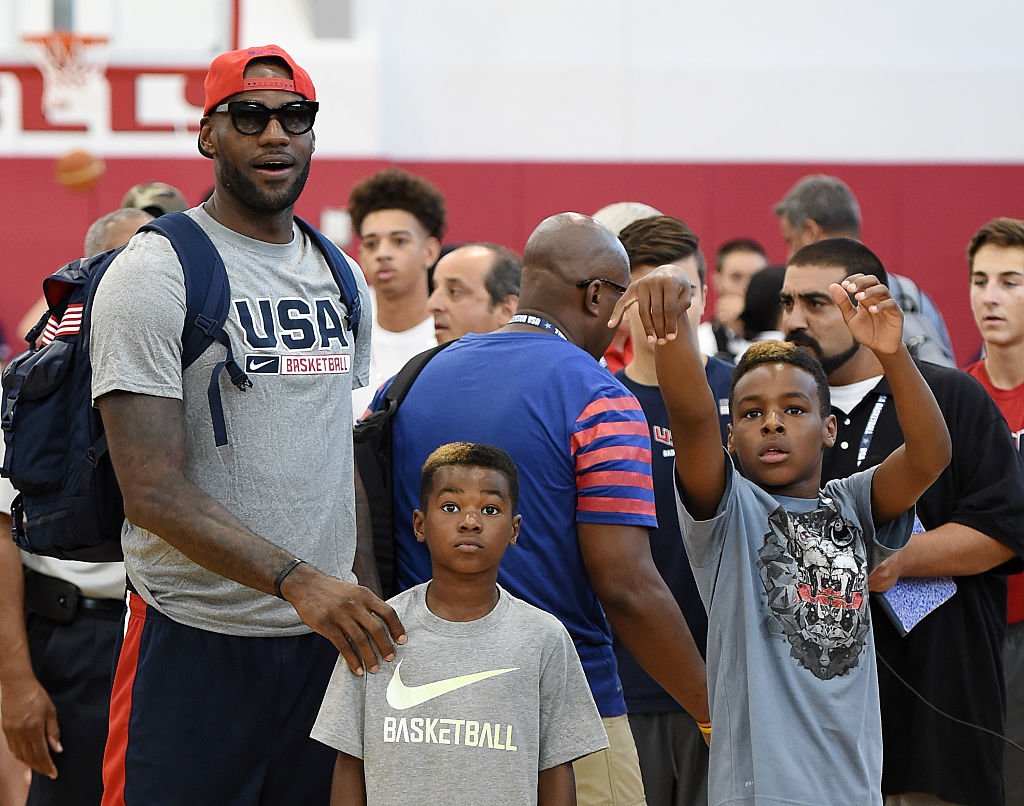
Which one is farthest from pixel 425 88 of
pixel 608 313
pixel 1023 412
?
pixel 608 313

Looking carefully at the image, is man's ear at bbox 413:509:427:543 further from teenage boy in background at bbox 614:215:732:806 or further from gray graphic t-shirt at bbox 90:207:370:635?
teenage boy in background at bbox 614:215:732:806

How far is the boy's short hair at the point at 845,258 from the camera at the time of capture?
12.6 feet

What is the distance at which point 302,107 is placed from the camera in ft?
8.70

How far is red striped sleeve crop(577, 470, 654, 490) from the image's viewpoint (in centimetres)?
285

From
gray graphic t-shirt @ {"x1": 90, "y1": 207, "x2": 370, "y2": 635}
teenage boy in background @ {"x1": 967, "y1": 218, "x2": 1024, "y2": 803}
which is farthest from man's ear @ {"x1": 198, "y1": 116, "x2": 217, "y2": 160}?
teenage boy in background @ {"x1": 967, "y1": 218, "x2": 1024, "y2": 803}

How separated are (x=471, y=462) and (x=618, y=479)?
33 cm

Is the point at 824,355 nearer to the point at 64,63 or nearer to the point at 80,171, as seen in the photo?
the point at 80,171

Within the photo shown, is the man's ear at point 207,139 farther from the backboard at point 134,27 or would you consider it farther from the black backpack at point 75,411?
the backboard at point 134,27

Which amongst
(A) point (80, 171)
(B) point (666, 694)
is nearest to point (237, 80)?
(B) point (666, 694)

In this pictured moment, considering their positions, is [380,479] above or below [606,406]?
below

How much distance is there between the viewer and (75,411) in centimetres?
252

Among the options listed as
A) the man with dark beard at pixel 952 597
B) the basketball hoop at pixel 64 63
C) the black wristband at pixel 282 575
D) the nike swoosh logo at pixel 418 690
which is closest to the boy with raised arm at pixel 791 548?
the man with dark beard at pixel 952 597

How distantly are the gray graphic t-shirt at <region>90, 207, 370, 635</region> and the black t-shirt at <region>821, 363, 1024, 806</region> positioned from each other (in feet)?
4.78

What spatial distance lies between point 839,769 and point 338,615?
43.4 inches
